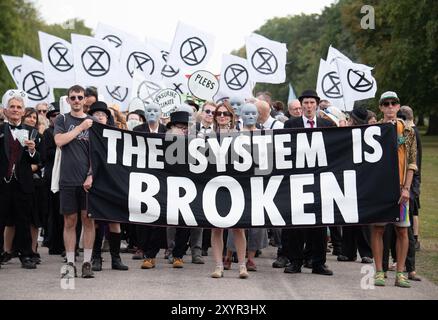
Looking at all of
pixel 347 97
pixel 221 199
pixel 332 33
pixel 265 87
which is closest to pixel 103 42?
pixel 347 97

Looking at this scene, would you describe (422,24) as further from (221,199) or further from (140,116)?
(221,199)

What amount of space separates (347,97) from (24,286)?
35.3ft

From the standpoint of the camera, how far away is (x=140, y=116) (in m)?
15.6

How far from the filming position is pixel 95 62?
67.0ft

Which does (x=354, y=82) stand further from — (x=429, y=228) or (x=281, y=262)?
(x=281, y=262)

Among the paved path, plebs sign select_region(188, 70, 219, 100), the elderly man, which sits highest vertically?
plebs sign select_region(188, 70, 219, 100)

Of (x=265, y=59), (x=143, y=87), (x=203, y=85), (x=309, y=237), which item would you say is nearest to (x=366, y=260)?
(x=309, y=237)

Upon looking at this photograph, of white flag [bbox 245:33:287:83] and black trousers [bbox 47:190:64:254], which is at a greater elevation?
white flag [bbox 245:33:287:83]

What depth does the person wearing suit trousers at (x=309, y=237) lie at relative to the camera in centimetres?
1191

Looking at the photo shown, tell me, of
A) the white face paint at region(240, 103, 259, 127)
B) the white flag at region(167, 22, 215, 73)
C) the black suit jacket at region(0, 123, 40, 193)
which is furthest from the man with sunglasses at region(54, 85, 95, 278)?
the white flag at region(167, 22, 215, 73)

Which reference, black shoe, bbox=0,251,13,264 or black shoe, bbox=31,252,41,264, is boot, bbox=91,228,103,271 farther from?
black shoe, bbox=0,251,13,264

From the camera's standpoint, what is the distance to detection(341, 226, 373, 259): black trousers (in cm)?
1356

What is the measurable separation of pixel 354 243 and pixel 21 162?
4703 millimetres

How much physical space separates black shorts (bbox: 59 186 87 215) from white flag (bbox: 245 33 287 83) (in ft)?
35.8
